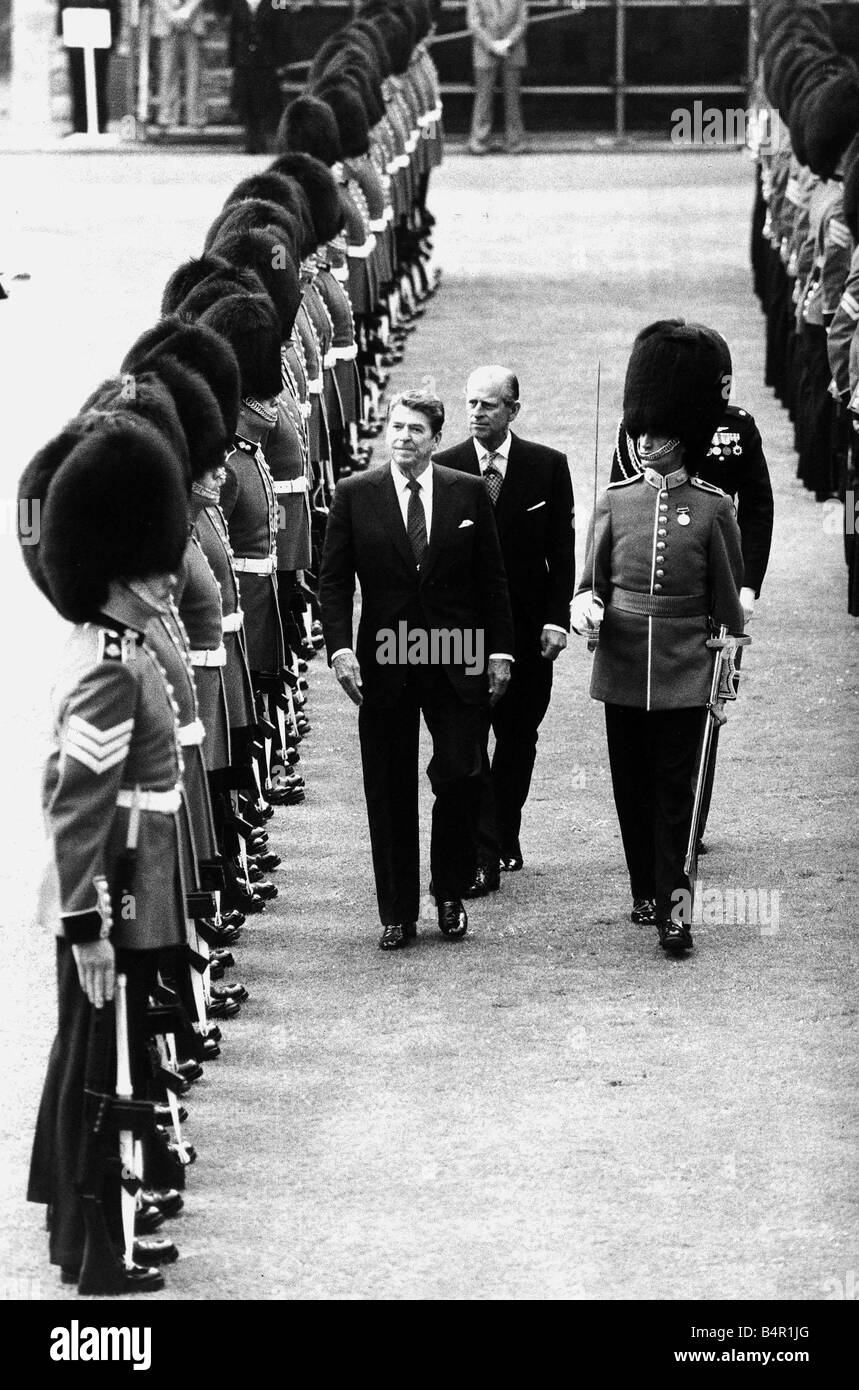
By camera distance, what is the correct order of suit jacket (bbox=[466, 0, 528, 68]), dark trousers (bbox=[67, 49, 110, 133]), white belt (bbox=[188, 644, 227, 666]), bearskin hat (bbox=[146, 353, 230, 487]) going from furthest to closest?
dark trousers (bbox=[67, 49, 110, 133]), suit jacket (bbox=[466, 0, 528, 68]), white belt (bbox=[188, 644, 227, 666]), bearskin hat (bbox=[146, 353, 230, 487])

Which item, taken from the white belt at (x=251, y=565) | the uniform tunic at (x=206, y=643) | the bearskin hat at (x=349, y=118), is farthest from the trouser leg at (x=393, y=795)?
the bearskin hat at (x=349, y=118)

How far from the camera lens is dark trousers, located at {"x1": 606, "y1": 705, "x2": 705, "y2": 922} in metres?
6.30

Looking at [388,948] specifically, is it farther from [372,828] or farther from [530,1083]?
[530,1083]

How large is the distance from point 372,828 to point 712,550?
1.00m

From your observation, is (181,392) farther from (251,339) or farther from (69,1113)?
(69,1113)

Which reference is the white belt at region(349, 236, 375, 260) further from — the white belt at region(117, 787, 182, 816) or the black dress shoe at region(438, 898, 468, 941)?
the white belt at region(117, 787, 182, 816)

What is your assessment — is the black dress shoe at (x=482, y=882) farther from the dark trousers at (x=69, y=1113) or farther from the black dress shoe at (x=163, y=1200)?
the dark trousers at (x=69, y=1113)

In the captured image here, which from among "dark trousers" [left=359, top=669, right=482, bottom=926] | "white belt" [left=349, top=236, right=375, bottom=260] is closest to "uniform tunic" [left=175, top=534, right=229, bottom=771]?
"dark trousers" [left=359, top=669, right=482, bottom=926]

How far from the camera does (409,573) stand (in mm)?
6359

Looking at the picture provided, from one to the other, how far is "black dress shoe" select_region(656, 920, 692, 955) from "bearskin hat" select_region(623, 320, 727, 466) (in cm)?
106

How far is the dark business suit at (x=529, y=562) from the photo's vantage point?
267 inches

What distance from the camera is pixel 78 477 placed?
4.62 m

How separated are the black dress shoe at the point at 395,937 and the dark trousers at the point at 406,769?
0.02m
